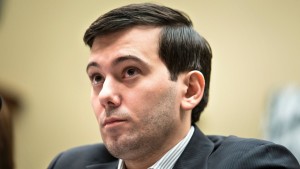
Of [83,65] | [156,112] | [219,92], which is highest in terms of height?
[156,112]

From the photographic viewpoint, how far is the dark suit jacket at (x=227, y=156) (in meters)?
1.77

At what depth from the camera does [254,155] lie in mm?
1791

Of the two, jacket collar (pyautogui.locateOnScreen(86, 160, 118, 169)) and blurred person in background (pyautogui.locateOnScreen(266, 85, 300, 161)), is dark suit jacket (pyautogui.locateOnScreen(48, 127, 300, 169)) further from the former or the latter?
blurred person in background (pyautogui.locateOnScreen(266, 85, 300, 161))

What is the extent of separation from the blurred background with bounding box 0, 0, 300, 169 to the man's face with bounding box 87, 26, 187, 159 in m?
2.99

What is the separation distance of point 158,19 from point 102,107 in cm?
47

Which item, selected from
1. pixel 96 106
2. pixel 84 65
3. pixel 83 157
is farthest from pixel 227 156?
pixel 84 65

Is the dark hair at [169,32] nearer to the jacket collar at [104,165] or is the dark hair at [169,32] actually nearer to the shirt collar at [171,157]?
the shirt collar at [171,157]

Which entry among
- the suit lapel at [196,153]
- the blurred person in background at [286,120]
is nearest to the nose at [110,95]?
the suit lapel at [196,153]

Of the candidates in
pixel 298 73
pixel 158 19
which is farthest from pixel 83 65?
pixel 158 19

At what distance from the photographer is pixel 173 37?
2.05 meters

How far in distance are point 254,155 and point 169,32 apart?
0.66 metres

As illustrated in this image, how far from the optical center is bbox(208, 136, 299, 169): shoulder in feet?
5.78

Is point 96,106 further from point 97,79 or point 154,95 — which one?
point 154,95

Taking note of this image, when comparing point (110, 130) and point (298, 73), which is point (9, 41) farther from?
point (110, 130)
